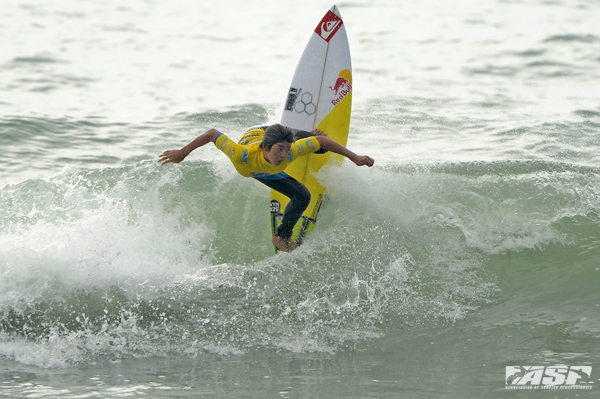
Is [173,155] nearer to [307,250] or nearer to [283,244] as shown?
[283,244]

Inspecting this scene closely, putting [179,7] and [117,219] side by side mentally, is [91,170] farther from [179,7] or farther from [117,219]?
[179,7]

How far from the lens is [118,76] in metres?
13.4

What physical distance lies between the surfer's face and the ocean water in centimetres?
110

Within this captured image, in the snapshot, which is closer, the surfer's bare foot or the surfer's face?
the surfer's face

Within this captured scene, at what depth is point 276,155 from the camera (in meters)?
5.28

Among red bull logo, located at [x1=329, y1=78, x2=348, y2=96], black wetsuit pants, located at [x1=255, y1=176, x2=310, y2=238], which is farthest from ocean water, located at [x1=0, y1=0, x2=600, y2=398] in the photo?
red bull logo, located at [x1=329, y1=78, x2=348, y2=96]

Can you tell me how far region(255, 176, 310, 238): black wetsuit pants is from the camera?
5820 millimetres

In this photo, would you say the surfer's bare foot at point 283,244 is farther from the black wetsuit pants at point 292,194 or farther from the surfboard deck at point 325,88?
the surfboard deck at point 325,88

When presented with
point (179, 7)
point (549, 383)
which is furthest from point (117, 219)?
point (179, 7)

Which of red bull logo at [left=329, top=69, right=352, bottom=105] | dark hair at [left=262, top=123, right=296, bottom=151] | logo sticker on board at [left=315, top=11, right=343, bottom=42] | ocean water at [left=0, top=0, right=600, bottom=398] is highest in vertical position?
logo sticker on board at [left=315, top=11, right=343, bottom=42]

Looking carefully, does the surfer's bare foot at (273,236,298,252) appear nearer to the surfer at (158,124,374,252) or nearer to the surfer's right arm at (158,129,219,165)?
the surfer at (158,124,374,252)

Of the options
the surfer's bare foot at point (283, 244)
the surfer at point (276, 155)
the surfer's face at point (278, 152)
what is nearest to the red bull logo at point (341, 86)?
the surfer at point (276, 155)
